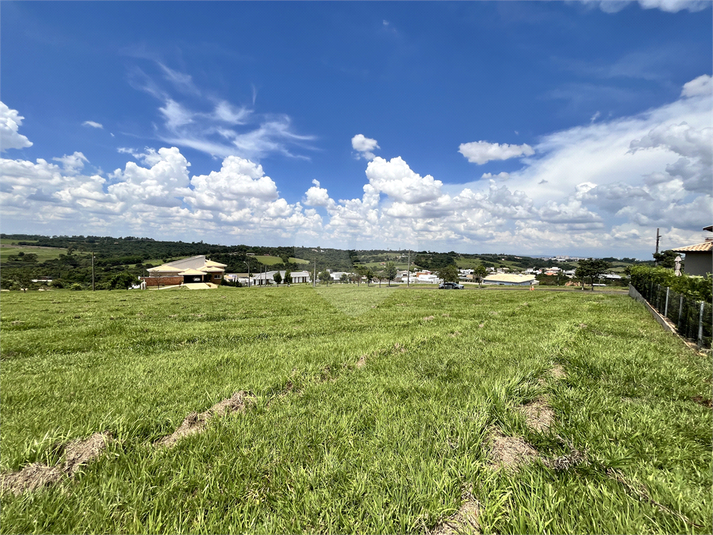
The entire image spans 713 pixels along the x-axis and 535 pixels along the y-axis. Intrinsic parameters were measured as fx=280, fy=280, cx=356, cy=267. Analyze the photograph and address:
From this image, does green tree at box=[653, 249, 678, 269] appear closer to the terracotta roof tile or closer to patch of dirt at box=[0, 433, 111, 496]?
the terracotta roof tile

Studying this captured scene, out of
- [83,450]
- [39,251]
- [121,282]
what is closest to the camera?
[83,450]

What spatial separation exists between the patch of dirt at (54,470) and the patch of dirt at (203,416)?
21.2 inches

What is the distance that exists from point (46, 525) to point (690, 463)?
527 cm

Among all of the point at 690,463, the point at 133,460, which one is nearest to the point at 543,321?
the point at 690,463

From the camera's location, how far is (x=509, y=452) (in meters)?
2.78

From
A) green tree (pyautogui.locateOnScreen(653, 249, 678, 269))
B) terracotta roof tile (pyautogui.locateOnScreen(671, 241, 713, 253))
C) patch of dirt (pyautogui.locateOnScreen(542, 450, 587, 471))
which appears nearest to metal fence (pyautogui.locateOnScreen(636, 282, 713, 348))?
patch of dirt (pyautogui.locateOnScreen(542, 450, 587, 471))

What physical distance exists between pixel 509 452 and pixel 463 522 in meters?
1.07

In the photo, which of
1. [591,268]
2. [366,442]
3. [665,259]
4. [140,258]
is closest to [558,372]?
[366,442]

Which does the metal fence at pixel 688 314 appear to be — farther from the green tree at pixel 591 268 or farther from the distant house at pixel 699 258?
the green tree at pixel 591 268

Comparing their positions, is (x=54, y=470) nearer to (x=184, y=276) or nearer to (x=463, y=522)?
(x=463, y=522)

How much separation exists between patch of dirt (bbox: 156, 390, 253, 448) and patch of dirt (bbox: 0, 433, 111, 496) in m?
0.54

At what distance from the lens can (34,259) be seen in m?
70.2

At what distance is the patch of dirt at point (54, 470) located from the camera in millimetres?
2289

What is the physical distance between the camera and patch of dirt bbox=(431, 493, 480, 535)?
1.94 meters
